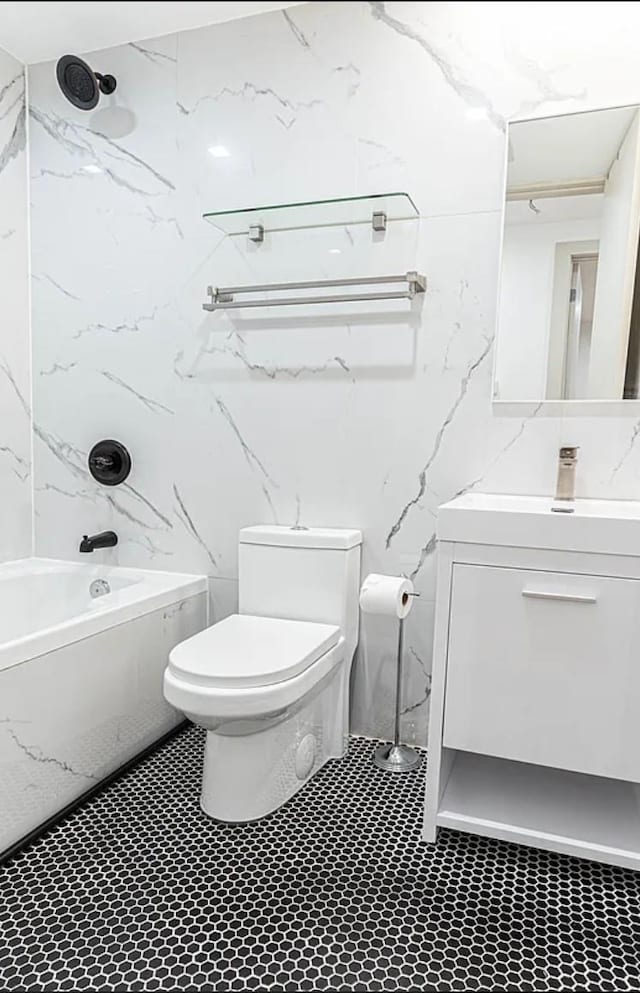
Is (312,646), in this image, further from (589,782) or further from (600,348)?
(600,348)

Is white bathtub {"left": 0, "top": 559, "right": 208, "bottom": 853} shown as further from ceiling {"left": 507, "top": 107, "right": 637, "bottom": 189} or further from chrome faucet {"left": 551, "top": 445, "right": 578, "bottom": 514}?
ceiling {"left": 507, "top": 107, "right": 637, "bottom": 189}

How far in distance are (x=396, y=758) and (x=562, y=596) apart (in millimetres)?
885

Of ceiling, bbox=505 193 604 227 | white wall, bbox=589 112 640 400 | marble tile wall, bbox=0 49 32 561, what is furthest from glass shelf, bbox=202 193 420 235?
marble tile wall, bbox=0 49 32 561

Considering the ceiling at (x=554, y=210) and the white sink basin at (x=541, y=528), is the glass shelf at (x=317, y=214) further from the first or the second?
the white sink basin at (x=541, y=528)

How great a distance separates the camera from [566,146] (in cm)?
192

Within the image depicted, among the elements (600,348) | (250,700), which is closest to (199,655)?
(250,700)

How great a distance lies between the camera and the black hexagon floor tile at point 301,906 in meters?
1.33

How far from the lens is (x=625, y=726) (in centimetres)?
153

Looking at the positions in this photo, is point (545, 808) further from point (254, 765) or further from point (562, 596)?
point (254, 765)

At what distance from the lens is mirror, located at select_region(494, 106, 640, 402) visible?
1.88 meters

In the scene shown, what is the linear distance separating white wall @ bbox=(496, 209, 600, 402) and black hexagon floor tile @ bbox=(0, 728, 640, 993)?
128 cm

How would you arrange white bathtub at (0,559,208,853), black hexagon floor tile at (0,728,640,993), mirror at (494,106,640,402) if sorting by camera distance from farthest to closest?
mirror at (494,106,640,402)
white bathtub at (0,559,208,853)
black hexagon floor tile at (0,728,640,993)

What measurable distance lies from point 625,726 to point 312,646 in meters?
0.80

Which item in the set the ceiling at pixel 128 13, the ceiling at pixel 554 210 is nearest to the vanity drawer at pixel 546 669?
the ceiling at pixel 554 210
